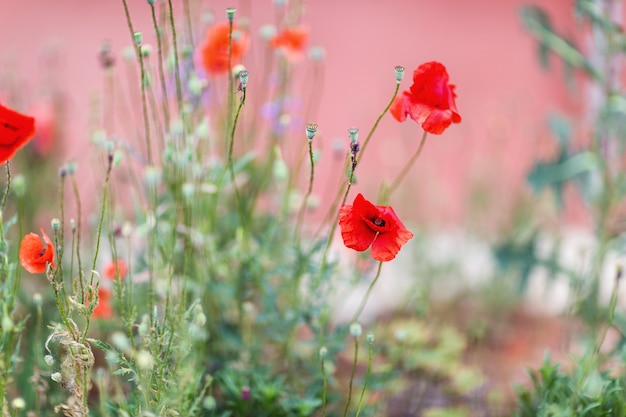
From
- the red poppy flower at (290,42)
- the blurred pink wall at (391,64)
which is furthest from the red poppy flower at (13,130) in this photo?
the blurred pink wall at (391,64)

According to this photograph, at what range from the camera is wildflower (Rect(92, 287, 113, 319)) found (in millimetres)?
1306

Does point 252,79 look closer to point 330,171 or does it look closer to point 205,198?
point 330,171

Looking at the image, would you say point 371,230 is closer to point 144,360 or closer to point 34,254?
Result: point 144,360

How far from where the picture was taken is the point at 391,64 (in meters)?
2.88

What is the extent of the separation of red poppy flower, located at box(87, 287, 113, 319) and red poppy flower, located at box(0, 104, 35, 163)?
0.42m

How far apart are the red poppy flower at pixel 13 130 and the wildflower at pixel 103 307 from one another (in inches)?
16.4

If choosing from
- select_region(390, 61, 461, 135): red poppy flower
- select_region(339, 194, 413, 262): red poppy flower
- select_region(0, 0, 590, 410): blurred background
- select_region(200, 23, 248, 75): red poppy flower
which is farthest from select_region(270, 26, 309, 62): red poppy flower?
select_region(0, 0, 590, 410): blurred background

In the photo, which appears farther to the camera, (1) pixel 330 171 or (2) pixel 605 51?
(1) pixel 330 171

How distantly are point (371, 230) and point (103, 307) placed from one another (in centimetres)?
63

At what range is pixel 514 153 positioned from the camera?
320 cm

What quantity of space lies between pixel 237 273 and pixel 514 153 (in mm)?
2102

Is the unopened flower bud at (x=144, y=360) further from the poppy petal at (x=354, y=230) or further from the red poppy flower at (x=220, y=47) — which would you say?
the red poppy flower at (x=220, y=47)

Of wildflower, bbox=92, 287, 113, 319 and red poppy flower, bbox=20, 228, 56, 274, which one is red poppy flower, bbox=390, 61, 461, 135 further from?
wildflower, bbox=92, 287, 113, 319

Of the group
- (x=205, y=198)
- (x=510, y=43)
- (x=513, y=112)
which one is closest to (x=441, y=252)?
(x=513, y=112)
